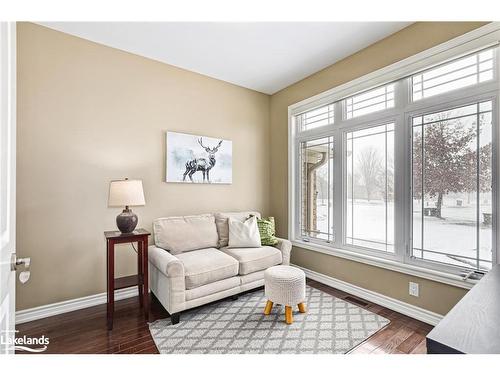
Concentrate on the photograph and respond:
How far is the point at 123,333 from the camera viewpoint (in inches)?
80.8

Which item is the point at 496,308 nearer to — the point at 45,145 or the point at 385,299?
the point at 385,299

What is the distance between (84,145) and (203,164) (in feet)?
4.46

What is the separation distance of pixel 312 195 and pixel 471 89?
198 centimetres

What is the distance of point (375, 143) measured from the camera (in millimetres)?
2744

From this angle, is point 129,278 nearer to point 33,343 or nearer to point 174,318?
point 174,318

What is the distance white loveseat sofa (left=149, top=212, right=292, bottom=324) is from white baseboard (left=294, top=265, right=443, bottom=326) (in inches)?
24.0

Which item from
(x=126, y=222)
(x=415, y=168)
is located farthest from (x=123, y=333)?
(x=415, y=168)

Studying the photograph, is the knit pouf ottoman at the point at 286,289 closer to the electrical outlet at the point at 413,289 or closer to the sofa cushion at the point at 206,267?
the sofa cushion at the point at 206,267

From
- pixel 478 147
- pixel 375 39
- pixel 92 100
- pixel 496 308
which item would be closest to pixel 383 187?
pixel 478 147

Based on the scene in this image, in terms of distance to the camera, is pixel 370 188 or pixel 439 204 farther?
pixel 370 188

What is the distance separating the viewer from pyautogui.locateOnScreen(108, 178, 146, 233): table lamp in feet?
7.48

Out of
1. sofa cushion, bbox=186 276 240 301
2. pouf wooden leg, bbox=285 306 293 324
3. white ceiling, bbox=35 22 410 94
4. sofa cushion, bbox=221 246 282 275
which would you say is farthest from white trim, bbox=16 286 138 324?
white ceiling, bbox=35 22 410 94

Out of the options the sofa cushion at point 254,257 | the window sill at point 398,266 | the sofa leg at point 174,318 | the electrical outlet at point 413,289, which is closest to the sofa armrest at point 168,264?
the sofa leg at point 174,318

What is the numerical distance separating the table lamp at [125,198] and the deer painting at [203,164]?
0.89 m
